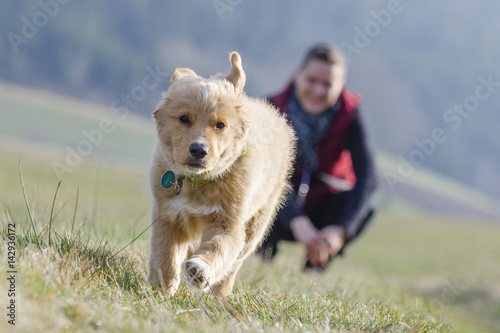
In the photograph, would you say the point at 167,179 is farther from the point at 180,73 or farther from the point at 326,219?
the point at 326,219

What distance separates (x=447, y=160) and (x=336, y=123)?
150 metres

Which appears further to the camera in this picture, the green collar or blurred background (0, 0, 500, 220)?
blurred background (0, 0, 500, 220)

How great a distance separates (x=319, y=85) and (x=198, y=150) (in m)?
3.96

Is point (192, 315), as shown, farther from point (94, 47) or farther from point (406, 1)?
point (406, 1)

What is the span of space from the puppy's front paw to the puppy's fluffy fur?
0.09ft

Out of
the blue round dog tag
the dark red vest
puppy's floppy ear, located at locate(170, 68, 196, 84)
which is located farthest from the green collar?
the dark red vest

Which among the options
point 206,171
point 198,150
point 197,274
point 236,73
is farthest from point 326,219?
point 197,274

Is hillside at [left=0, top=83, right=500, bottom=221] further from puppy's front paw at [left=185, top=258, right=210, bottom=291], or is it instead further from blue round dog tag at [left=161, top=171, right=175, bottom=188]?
puppy's front paw at [left=185, top=258, right=210, bottom=291]

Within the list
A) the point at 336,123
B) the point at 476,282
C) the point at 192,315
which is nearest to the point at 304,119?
the point at 336,123

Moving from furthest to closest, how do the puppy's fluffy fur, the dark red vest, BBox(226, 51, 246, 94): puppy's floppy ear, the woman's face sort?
the dark red vest → the woman's face → BBox(226, 51, 246, 94): puppy's floppy ear → the puppy's fluffy fur

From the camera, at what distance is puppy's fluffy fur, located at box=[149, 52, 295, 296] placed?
4.00 m

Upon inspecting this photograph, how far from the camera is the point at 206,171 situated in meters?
4.19

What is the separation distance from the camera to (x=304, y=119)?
754 centimetres

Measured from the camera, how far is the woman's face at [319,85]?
293 inches
